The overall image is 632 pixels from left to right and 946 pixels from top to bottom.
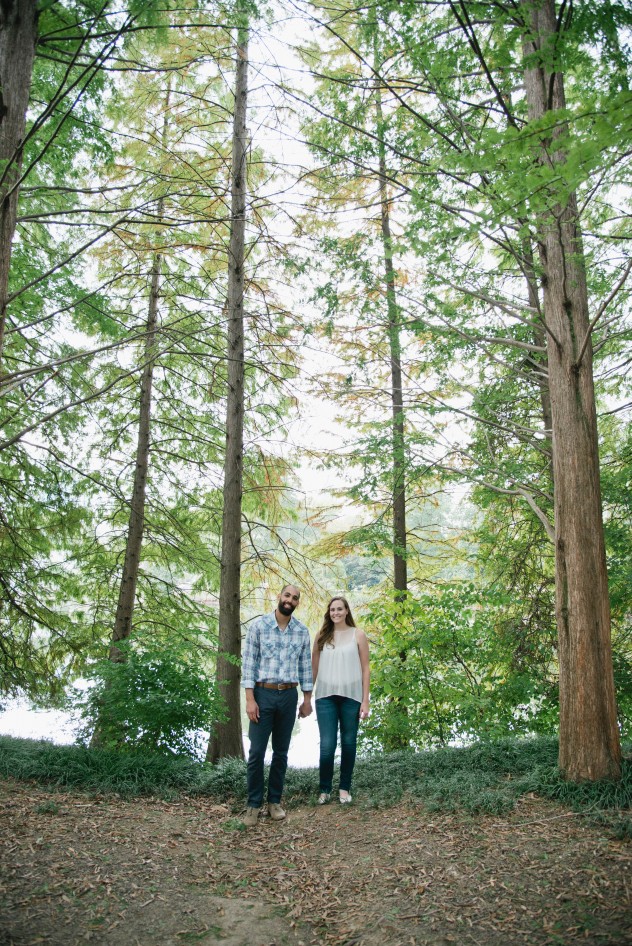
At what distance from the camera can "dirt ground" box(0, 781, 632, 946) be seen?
2.91 metres

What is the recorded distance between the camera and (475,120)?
643 cm

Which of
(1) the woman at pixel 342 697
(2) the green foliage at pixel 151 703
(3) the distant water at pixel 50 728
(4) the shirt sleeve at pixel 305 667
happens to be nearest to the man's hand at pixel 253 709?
(4) the shirt sleeve at pixel 305 667

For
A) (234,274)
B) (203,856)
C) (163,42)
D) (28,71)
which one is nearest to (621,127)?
(163,42)

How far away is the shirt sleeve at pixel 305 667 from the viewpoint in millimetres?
4860

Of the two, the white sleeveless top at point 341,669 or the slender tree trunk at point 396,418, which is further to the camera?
the slender tree trunk at point 396,418

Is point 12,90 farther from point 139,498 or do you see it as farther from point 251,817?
point 139,498

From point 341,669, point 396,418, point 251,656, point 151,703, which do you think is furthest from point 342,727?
point 396,418

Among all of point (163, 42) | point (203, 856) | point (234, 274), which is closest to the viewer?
point (203, 856)

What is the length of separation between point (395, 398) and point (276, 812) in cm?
778

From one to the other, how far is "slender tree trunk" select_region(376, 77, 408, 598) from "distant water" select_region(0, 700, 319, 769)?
133 inches

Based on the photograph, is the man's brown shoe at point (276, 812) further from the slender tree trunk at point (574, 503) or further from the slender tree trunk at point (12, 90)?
the slender tree trunk at point (12, 90)

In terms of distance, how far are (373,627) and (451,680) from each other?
2908mm

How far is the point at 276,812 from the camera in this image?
4762 mm

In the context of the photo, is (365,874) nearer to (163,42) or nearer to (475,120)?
(163,42)
